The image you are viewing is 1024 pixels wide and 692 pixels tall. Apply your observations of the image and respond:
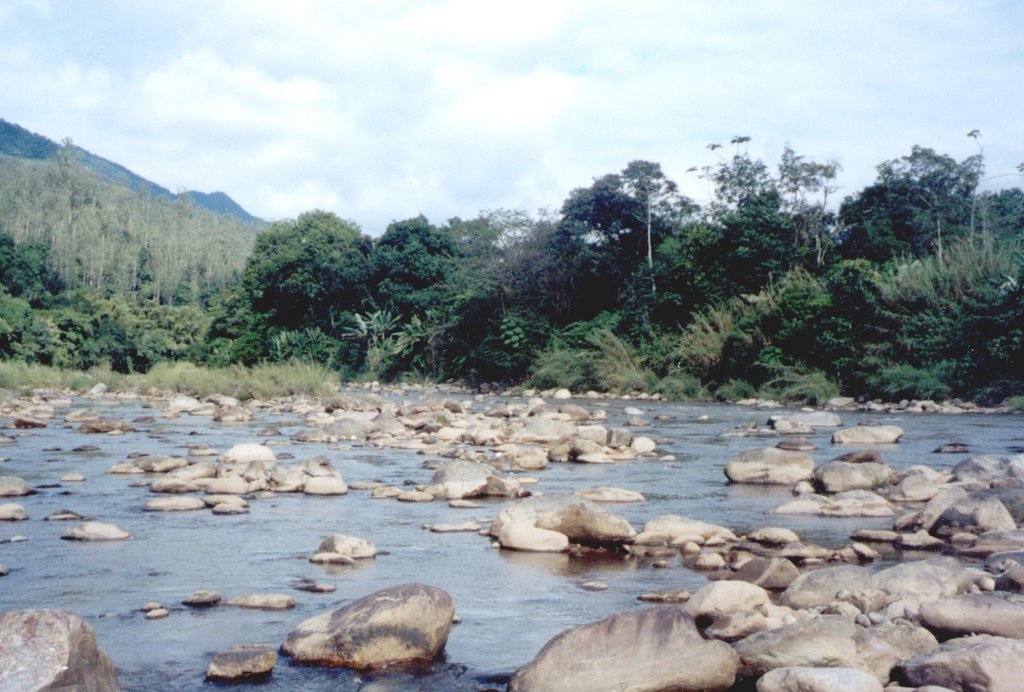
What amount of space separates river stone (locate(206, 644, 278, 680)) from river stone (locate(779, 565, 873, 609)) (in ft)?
9.98

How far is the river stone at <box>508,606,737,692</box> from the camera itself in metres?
4.39

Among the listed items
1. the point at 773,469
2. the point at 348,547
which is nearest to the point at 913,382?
the point at 773,469

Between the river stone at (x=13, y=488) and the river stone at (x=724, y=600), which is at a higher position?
the river stone at (x=13, y=488)

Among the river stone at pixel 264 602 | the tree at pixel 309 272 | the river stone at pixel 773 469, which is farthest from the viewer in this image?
the tree at pixel 309 272

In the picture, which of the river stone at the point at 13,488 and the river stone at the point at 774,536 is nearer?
the river stone at the point at 774,536

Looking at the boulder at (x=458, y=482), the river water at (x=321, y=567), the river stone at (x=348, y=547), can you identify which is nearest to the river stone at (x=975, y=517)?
the river water at (x=321, y=567)

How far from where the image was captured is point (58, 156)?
9838 cm

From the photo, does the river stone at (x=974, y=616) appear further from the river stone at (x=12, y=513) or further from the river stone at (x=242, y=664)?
the river stone at (x=12, y=513)

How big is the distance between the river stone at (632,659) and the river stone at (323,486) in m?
5.93

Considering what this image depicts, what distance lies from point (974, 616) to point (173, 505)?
6.91 meters

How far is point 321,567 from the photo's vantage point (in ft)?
22.5

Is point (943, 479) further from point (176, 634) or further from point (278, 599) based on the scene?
point (176, 634)

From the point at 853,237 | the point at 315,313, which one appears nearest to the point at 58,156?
the point at 315,313

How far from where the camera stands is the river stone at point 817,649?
4527 millimetres
